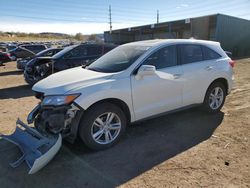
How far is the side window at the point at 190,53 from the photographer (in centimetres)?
489

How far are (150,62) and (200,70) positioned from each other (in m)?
1.29

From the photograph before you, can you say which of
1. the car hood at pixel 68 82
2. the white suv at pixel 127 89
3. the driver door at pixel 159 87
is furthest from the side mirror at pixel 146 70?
the car hood at pixel 68 82

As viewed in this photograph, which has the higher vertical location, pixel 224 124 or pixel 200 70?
pixel 200 70

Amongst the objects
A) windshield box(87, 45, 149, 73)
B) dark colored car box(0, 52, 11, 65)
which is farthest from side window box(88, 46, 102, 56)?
dark colored car box(0, 52, 11, 65)

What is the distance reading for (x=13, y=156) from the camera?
12.8 feet

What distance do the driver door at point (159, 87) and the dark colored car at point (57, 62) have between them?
16.8 ft

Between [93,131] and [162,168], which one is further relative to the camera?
[93,131]

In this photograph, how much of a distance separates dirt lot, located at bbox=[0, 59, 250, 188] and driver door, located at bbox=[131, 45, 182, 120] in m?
0.54

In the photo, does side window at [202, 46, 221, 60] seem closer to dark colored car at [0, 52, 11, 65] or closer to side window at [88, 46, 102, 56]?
side window at [88, 46, 102, 56]

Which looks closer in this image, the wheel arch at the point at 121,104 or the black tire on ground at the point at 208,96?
the wheel arch at the point at 121,104

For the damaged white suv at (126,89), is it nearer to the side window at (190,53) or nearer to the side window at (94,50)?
the side window at (190,53)

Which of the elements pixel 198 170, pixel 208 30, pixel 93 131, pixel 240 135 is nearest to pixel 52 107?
pixel 93 131

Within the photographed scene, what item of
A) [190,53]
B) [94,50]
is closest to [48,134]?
[190,53]

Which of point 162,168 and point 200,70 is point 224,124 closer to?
point 200,70
